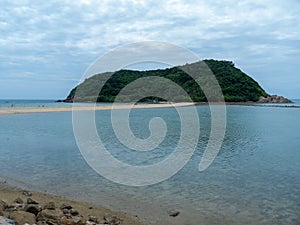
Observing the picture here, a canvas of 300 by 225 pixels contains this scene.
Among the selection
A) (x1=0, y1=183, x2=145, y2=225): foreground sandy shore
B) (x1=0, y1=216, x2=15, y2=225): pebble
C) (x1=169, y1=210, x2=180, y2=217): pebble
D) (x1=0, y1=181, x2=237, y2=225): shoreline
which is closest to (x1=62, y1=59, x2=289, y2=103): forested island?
(x1=0, y1=181, x2=237, y2=225): shoreline

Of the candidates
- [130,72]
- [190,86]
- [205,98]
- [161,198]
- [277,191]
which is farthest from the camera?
[130,72]

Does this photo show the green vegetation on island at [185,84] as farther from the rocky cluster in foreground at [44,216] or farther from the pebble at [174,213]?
the rocky cluster in foreground at [44,216]

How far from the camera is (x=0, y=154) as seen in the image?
1761cm

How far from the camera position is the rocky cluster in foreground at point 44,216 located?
268 inches

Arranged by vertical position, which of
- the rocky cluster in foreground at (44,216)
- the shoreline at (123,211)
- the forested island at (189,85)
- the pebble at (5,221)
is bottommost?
the shoreline at (123,211)

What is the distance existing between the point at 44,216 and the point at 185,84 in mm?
142383

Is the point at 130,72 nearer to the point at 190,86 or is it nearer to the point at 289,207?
the point at 190,86

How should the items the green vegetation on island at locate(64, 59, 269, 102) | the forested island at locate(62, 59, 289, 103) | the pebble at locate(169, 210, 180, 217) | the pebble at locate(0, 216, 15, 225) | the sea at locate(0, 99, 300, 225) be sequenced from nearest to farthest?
the pebble at locate(0, 216, 15, 225) → the pebble at locate(169, 210, 180, 217) → the sea at locate(0, 99, 300, 225) → the green vegetation on island at locate(64, 59, 269, 102) → the forested island at locate(62, 59, 289, 103)

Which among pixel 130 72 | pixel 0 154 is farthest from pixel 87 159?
pixel 130 72

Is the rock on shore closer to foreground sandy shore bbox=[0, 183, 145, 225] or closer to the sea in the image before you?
foreground sandy shore bbox=[0, 183, 145, 225]

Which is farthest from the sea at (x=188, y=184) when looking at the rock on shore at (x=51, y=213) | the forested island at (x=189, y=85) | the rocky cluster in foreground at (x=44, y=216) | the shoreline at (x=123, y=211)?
the forested island at (x=189, y=85)

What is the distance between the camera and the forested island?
451 ft

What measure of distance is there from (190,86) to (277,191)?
133m

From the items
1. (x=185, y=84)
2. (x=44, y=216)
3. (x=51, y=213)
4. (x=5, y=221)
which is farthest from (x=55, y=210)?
(x=185, y=84)
